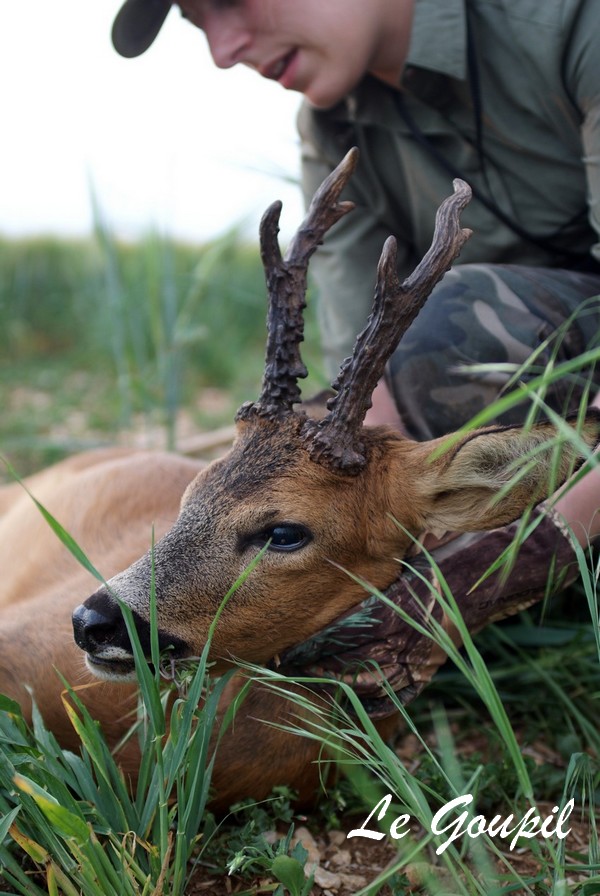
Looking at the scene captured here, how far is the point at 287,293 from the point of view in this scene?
98.3 inches

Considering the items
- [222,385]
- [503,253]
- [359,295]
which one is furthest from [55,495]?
[222,385]

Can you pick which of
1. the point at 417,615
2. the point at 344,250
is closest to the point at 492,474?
the point at 417,615

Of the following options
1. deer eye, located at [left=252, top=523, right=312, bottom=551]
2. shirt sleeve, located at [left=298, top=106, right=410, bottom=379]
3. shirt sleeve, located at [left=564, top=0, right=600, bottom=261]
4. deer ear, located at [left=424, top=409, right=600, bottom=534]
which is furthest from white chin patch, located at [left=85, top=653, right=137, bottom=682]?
shirt sleeve, located at [left=298, top=106, right=410, bottom=379]

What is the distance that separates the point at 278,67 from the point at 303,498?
5.39ft

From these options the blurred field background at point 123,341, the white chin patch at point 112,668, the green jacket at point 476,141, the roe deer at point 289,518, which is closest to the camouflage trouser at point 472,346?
the green jacket at point 476,141

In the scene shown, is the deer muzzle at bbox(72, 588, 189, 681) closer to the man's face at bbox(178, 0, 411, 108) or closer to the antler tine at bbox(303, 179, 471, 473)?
the antler tine at bbox(303, 179, 471, 473)

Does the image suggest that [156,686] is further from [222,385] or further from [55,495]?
[222,385]

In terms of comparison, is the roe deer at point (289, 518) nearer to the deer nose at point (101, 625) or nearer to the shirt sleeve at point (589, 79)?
the deer nose at point (101, 625)

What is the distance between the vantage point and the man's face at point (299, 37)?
304 centimetres

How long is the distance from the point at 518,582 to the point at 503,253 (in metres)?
1.66

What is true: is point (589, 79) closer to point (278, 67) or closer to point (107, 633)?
point (278, 67)

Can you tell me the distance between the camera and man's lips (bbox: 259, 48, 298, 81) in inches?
125
